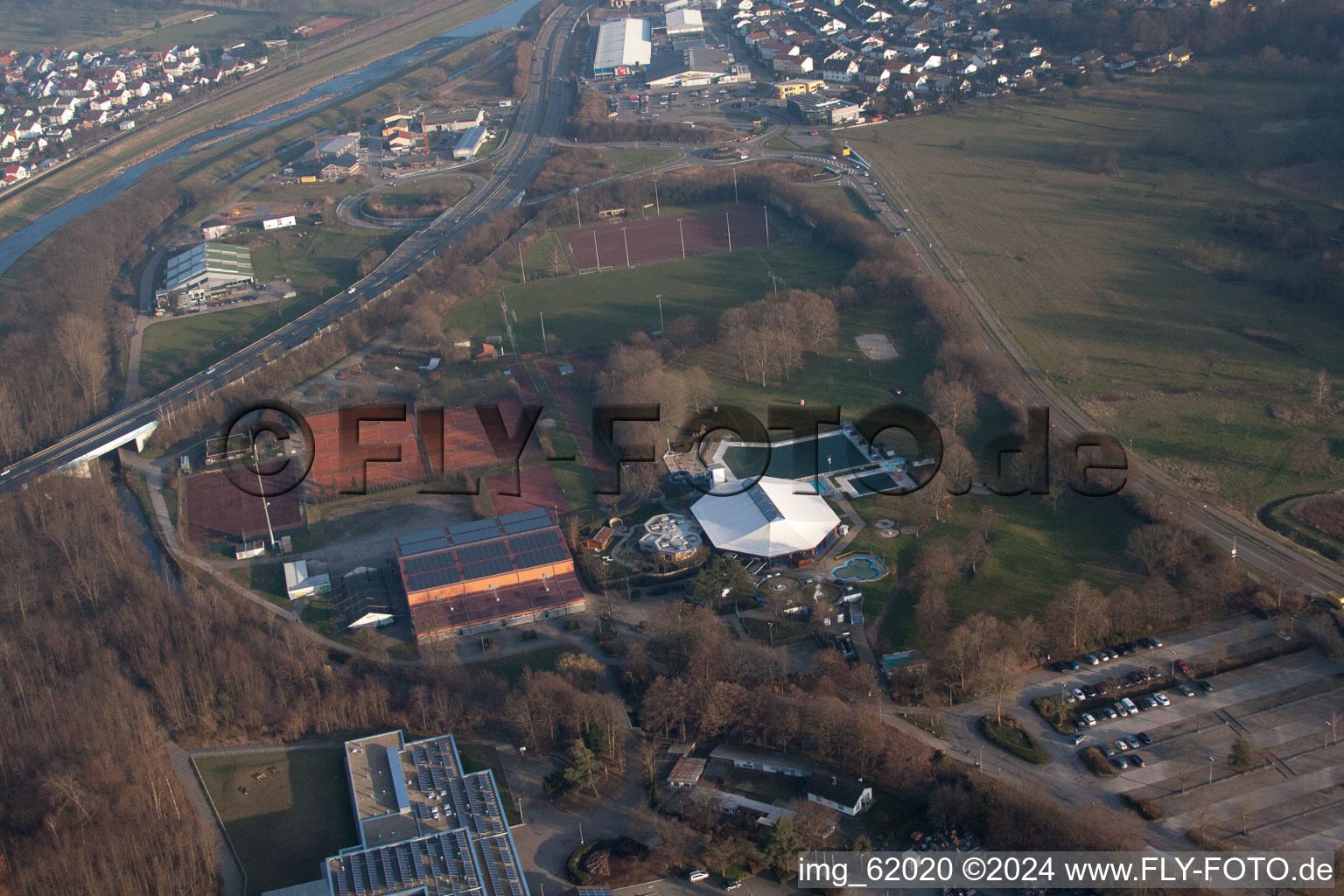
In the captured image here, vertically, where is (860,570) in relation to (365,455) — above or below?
below

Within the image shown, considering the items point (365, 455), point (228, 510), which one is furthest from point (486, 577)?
point (228, 510)

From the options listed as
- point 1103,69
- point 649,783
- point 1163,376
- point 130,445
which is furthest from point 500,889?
point 1103,69

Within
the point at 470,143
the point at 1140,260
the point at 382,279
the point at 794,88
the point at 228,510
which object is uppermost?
the point at 794,88

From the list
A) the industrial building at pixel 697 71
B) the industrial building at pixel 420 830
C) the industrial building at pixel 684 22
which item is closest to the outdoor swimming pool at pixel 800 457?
the industrial building at pixel 420 830

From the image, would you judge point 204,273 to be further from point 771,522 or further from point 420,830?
point 420,830

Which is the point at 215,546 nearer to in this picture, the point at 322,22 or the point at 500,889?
the point at 500,889

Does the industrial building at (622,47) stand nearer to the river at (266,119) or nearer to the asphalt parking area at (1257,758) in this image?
the river at (266,119)

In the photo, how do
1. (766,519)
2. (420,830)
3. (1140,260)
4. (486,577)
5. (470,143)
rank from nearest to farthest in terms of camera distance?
(420,830)
(486,577)
(766,519)
(1140,260)
(470,143)
